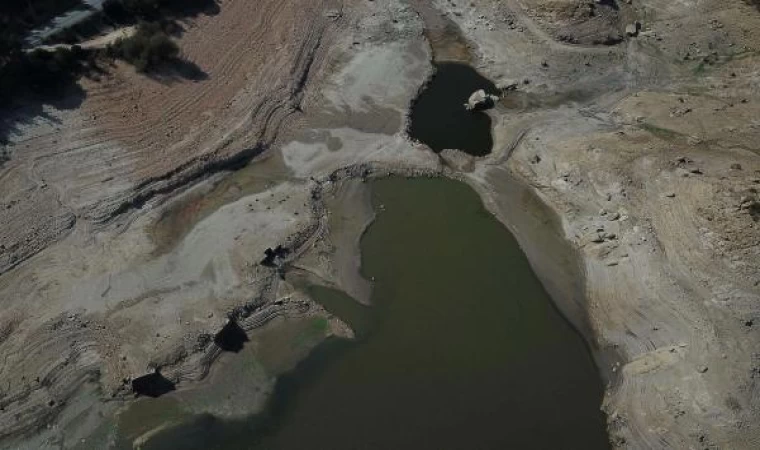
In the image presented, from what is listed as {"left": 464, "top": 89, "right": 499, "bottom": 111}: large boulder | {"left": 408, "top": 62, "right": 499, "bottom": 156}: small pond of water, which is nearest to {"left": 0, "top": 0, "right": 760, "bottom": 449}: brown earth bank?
{"left": 464, "top": 89, "right": 499, "bottom": 111}: large boulder

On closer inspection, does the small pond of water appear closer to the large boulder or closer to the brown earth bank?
the large boulder

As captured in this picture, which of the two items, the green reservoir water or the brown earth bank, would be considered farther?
the brown earth bank

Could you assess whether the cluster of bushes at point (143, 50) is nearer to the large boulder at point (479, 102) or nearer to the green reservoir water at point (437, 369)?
the green reservoir water at point (437, 369)

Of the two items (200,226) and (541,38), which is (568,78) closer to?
(541,38)

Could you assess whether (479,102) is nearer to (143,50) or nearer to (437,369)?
(437,369)

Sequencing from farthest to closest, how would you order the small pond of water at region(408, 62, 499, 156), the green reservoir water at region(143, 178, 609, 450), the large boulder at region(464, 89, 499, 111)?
the large boulder at region(464, 89, 499, 111) → the small pond of water at region(408, 62, 499, 156) → the green reservoir water at region(143, 178, 609, 450)

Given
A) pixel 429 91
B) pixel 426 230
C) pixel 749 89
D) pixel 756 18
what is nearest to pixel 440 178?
pixel 426 230

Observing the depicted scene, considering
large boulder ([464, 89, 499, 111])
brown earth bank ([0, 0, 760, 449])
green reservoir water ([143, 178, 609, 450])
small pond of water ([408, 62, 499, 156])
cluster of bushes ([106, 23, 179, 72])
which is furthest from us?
large boulder ([464, 89, 499, 111])

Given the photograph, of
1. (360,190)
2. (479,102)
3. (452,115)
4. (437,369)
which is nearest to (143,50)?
(360,190)
